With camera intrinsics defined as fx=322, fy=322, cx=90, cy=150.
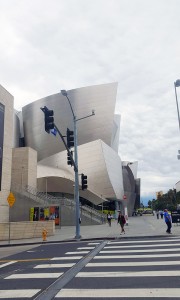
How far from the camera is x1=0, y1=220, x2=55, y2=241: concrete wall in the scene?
22.9m

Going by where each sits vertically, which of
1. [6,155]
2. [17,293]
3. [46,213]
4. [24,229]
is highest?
[6,155]

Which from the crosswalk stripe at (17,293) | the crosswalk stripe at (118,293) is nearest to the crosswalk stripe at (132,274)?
the crosswalk stripe at (118,293)

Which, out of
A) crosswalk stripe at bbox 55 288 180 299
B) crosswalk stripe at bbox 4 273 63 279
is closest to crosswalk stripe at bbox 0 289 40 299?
Result: crosswalk stripe at bbox 55 288 180 299

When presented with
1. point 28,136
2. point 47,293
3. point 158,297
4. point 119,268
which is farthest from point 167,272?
point 28,136

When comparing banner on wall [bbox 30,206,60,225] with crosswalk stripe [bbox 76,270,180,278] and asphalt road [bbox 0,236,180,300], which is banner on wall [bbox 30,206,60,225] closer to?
asphalt road [bbox 0,236,180,300]

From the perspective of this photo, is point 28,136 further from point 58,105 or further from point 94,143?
point 94,143

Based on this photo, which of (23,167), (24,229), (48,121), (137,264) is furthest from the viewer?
(23,167)

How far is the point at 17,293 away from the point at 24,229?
55.8 feet

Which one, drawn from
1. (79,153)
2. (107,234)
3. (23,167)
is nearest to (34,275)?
(107,234)

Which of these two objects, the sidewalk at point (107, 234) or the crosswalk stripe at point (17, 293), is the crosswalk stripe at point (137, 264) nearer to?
the crosswalk stripe at point (17, 293)

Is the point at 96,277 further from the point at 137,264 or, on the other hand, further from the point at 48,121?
the point at 48,121

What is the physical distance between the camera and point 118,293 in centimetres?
659

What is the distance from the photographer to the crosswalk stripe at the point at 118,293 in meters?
6.35

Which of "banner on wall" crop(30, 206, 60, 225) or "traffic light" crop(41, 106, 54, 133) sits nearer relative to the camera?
"traffic light" crop(41, 106, 54, 133)
